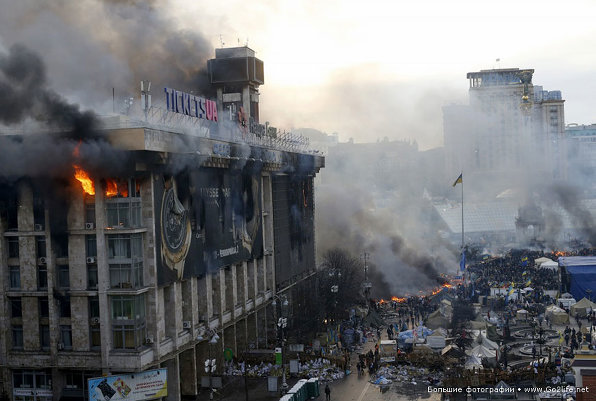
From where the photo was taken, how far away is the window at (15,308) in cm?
3744

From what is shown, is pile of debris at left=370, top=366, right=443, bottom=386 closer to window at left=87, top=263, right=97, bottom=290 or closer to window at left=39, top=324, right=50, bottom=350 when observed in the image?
window at left=87, top=263, right=97, bottom=290

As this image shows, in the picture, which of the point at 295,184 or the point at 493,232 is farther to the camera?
the point at 493,232

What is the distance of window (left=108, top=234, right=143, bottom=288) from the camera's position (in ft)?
119

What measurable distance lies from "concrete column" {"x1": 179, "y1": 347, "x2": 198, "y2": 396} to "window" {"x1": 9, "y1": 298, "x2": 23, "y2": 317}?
8.82 m

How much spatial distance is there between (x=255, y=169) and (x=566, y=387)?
1006 inches

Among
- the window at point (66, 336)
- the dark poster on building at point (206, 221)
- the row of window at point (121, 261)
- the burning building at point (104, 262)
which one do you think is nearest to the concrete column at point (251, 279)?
the dark poster on building at point (206, 221)

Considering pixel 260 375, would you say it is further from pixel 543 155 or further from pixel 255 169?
pixel 543 155

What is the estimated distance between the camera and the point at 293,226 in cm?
6475

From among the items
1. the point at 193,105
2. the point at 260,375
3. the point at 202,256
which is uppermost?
the point at 193,105

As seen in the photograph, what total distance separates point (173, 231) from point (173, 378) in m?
7.46

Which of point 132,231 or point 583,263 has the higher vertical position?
point 132,231

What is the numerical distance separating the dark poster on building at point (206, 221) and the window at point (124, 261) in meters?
1.36

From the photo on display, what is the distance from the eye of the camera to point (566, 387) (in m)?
37.5

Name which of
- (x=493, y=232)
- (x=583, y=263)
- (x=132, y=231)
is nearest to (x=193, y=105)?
(x=132, y=231)
